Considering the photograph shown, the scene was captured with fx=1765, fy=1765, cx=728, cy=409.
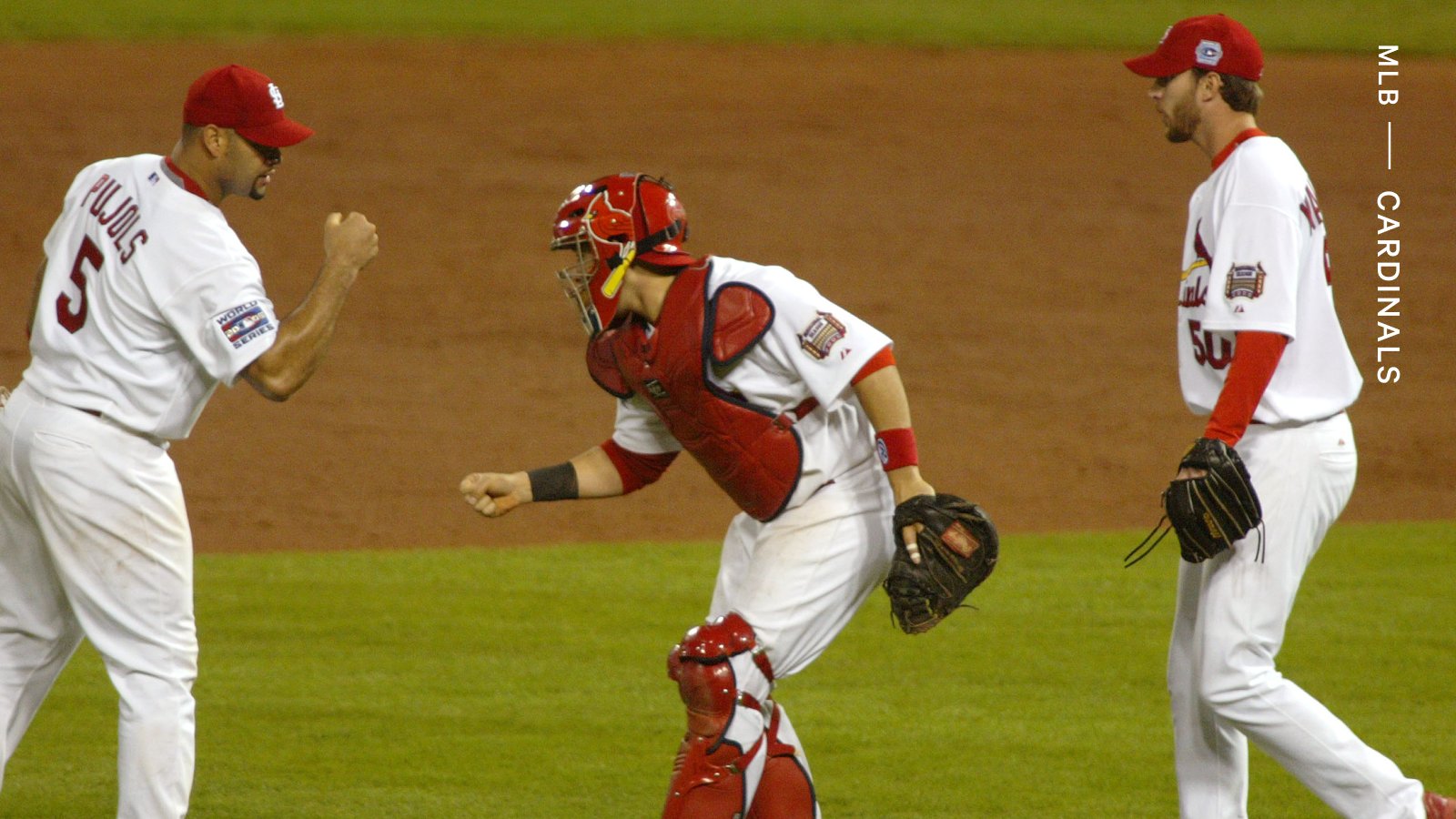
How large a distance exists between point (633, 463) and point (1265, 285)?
158 centimetres

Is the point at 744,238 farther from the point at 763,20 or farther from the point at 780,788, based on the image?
the point at 780,788

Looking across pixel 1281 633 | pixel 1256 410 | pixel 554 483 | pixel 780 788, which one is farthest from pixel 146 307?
pixel 1281 633

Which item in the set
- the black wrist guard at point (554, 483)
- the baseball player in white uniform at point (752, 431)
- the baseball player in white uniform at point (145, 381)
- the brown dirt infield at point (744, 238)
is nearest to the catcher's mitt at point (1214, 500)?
the baseball player in white uniform at point (752, 431)

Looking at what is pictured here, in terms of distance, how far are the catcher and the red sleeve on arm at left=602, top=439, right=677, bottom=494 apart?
0.79ft

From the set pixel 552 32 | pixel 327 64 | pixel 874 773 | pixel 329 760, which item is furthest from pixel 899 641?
pixel 552 32

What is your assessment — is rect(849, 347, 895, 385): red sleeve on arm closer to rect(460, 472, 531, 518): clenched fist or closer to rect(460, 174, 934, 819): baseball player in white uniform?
rect(460, 174, 934, 819): baseball player in white uniform

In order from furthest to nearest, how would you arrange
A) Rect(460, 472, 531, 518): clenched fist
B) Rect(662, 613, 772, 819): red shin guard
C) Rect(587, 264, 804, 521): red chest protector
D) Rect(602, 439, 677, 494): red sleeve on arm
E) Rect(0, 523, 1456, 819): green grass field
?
1. Rect(0, 523, 1456, 819): green grass field
2. Rect(602, 439, 677, 494): red sleeve on arm
3. Rect(460, 472, 531, 518): clenched fist
4. Rect(587, 264, 804, 521): red chest protector
5. Rect(662, 613, 772, 819): red shin guard

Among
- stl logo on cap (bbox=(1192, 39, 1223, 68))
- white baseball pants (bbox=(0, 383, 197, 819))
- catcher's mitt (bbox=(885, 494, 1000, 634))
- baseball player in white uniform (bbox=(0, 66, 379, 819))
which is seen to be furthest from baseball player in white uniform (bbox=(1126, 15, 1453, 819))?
white baseball pants (bbox=(0, 383, 197, 819))

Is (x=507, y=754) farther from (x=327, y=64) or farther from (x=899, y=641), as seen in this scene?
(x=327, y=64)

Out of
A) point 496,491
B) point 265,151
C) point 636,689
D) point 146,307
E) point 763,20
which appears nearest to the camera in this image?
point 146,307

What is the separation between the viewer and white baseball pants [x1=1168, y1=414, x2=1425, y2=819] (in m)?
3.97

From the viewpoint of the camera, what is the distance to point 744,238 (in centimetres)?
1312

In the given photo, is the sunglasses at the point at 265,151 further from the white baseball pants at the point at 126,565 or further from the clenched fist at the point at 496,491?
the clenched fist at the point at 496,491

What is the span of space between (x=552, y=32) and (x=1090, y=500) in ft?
36.9
